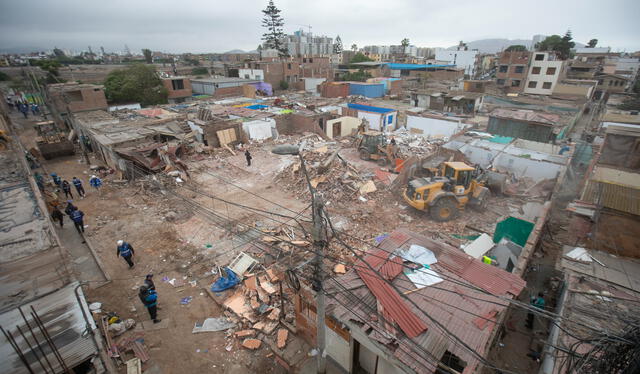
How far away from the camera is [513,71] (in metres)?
43.9

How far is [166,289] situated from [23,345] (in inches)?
179

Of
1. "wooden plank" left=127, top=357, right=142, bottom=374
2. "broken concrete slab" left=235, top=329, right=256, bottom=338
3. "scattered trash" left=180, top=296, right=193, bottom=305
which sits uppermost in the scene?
"wooden plank" left=127, top=357, right=142, bottom=374

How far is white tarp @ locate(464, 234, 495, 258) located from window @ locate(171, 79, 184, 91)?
39.6 meters

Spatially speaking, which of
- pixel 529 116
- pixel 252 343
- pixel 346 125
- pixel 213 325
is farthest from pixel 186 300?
pixel 529 116

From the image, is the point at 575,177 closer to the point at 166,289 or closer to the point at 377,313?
the point at 377,313

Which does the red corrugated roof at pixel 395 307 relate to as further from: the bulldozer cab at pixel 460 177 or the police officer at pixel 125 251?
the bulldozer cab at pixel 460 177

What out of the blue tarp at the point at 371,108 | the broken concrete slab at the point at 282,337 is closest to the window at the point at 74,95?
the blue tarp at the point at 371,108

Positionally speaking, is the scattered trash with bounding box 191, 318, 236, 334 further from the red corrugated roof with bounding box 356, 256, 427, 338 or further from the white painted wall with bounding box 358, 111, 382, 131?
the white painted wall with bounding box 358, 111, 382, 131

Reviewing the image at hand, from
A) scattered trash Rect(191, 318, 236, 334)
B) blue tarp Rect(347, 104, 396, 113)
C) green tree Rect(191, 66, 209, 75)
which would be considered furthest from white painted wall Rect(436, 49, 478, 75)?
scattered trash Rect(191, 318, 236, 334)

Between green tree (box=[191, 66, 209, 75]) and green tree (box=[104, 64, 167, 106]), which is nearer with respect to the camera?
green tree (box=[104, 64, 167, 106])

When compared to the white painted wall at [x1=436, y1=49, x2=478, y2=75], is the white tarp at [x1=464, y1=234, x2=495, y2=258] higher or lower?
lower

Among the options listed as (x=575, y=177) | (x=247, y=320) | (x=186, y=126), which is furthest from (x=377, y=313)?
(x=186, y=126)

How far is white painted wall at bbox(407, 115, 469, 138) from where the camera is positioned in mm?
25209

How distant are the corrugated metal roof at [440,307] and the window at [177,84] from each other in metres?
39.2
